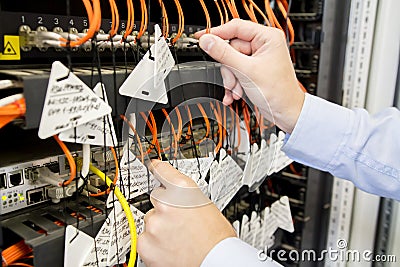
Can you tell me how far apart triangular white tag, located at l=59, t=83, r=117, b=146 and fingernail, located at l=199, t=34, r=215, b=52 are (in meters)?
0.21

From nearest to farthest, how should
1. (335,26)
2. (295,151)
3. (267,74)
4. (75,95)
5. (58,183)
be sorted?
(75,95), (58,183), (267,74), (295,151), (335,26)

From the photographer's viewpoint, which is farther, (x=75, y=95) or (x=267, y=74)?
(x=267, y=74)

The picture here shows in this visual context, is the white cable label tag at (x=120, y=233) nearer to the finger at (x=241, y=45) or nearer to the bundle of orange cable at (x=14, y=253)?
the bundle of orange cable at (x=14, y=253)

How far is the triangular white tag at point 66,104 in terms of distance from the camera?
0.51 metres

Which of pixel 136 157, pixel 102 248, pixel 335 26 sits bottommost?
pixel 102 248

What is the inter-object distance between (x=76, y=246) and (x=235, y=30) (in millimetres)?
464

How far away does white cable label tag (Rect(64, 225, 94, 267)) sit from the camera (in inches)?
23.6

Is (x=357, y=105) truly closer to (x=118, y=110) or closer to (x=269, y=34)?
(x=269, y=34)

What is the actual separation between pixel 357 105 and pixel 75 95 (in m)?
0.87

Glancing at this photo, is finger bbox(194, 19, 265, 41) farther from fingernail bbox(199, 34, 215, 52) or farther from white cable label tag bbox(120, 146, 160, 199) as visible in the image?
white cable label tag bbox(120, 146, 160, 199)

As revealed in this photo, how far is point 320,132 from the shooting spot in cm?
85

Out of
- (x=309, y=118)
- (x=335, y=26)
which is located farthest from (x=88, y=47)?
(x=335, y=26)

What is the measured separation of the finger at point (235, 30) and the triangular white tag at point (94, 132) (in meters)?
0.26

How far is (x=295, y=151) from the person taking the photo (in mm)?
877
